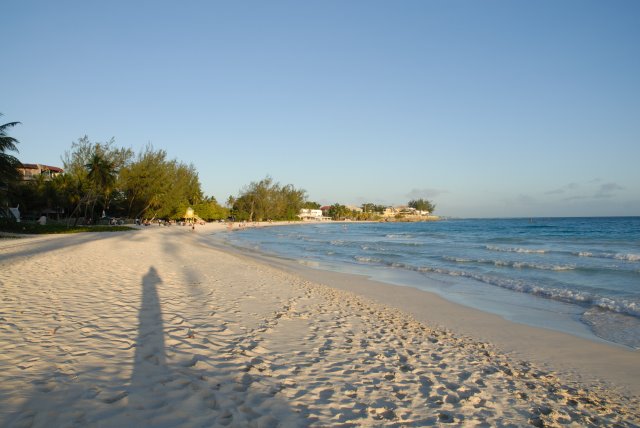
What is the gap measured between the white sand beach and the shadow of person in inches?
0.8

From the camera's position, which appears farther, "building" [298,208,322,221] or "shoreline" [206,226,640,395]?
"building" [298,208,322,221]

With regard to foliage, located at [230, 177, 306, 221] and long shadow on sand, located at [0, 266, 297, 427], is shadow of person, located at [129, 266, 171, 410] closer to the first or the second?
long shadow on sand, located at [0, 266, 297, 427]

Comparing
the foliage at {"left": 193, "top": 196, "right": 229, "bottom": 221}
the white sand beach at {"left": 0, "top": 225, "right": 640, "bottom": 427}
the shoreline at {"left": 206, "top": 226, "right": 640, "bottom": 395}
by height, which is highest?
the foliage at {"left": 193, "top": 196, "right": 229, "bottom": 221}

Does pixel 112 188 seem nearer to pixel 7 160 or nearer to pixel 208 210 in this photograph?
pixel 7 160

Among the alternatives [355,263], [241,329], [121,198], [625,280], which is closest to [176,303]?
[241,329]

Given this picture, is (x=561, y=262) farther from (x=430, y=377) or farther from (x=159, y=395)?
(x=159, y=395)

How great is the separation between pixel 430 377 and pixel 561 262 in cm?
1956

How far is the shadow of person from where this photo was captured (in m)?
3.60

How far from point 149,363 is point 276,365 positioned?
5.00 ft

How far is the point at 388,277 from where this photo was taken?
1573 cm

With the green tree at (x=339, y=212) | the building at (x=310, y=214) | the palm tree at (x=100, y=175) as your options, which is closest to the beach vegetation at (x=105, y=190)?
the palm tree at (x=100, y=175)

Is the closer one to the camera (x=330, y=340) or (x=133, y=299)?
(x=330, y=340)

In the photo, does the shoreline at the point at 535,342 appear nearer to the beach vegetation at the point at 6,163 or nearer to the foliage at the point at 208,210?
the beach vegetation at the point at 6,163

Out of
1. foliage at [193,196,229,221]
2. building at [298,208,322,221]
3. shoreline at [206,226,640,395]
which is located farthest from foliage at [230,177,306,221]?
shoreline at [206,226,640,395]
